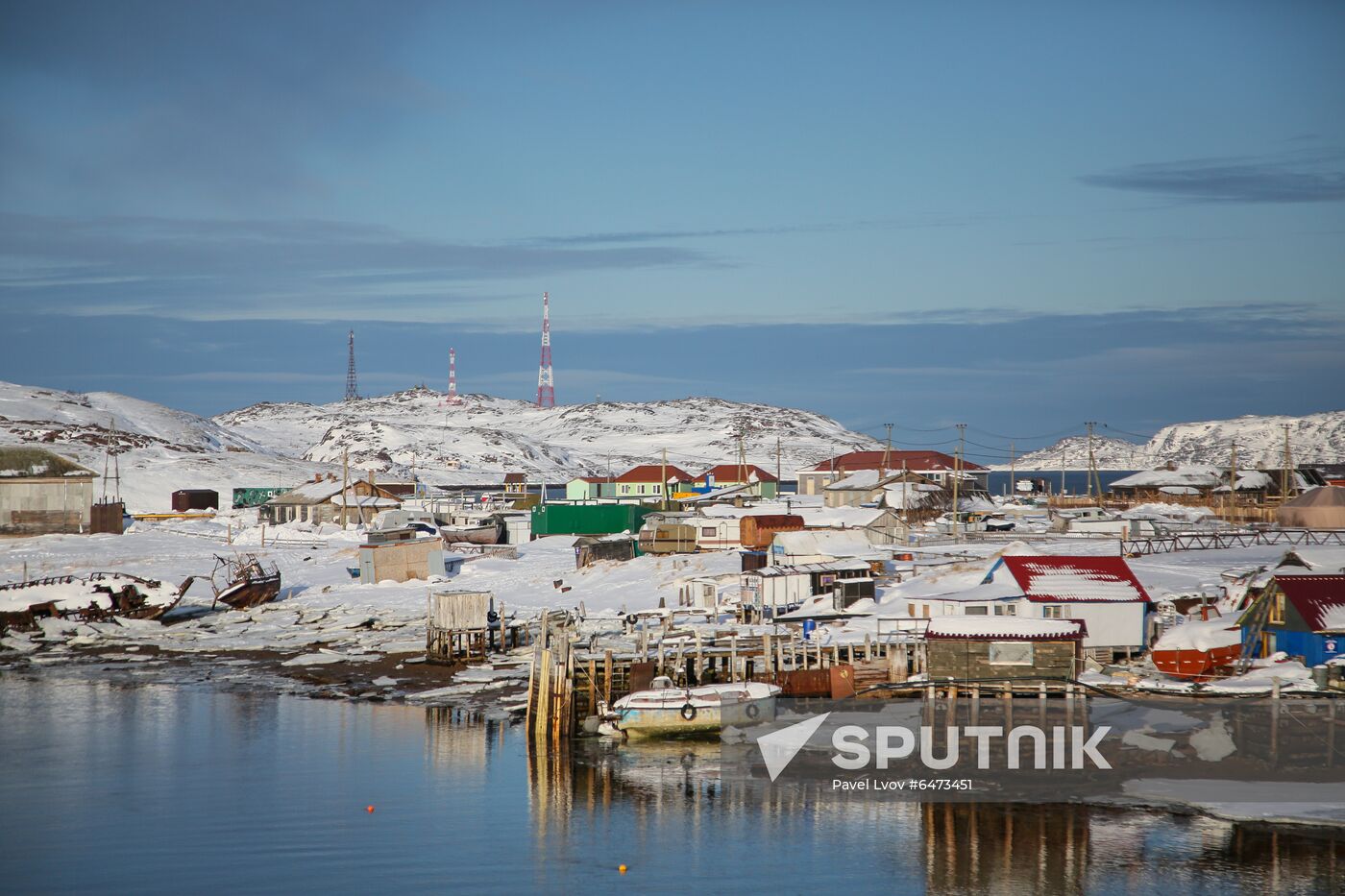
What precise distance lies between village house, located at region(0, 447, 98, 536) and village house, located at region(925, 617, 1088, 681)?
189 feet

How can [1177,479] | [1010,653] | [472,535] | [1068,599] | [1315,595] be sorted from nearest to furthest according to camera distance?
[1315,595]
[1010,653]
[1068,599]
[472,535]
[1177,479]

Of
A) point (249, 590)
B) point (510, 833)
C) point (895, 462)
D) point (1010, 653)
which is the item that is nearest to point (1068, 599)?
point (1010, 653)

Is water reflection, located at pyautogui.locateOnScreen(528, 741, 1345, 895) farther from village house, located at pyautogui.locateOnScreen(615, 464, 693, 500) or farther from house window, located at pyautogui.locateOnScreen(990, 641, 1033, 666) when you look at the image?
village house, located at pyautogui.locateOnScreen(615, 464, 693, 500)

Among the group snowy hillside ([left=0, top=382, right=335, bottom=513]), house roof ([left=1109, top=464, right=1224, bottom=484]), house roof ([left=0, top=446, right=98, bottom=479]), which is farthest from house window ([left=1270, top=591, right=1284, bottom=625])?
snowy hillside ([left=0, top=382, right=335, bottom=513])

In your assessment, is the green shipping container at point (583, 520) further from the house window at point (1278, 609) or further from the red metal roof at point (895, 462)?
the red metal roof at point (895, 462)

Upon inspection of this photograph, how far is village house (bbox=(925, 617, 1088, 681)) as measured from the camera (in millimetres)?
31000

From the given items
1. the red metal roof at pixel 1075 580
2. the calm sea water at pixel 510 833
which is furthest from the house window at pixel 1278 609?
the calm sea water at pixel 510 833

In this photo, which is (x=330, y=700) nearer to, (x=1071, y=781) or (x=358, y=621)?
(x=358, y=621)

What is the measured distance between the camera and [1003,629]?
31.4 meters

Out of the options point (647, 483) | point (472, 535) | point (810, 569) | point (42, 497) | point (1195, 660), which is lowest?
point (1195, 660)

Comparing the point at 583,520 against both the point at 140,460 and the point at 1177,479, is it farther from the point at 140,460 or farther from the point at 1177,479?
the point at 140,460

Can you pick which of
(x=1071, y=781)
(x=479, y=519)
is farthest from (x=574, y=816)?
(x=479, y=519)

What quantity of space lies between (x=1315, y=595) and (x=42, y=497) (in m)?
66.8

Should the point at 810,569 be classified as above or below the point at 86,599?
above
